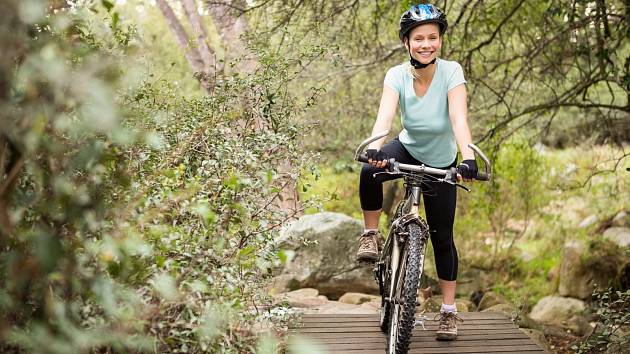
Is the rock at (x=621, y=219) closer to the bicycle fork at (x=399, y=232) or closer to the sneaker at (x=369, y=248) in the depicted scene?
the sneaker at (x=369, y=248)

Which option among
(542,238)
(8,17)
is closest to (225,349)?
(8,17)

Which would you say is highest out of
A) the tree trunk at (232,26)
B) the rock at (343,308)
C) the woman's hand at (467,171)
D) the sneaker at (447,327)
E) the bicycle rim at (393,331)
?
the tree trunk at (232,26)

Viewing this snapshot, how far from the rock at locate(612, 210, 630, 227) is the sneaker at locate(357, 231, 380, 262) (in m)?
8.20

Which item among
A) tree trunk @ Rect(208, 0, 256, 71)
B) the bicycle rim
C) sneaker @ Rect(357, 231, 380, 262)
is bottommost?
the bicycle rim

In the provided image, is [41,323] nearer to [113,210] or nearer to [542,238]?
[113,210]

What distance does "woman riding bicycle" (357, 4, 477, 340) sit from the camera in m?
4.41

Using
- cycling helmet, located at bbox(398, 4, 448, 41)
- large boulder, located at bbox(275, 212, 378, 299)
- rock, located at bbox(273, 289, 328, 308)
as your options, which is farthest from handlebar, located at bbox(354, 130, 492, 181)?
large boulder, located at bbox(275, 212, 378, 299)

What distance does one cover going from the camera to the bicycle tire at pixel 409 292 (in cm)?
408

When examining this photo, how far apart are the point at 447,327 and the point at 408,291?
1.00 metres

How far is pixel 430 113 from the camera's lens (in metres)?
4.52

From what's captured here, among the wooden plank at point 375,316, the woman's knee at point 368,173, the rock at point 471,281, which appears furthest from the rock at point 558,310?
the woman's knee at point 368,173

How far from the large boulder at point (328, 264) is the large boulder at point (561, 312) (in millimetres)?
2386

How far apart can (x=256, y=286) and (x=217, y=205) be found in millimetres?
517

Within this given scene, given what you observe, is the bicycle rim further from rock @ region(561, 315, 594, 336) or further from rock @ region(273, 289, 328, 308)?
rock @ region(561, 315, 594, 336)
